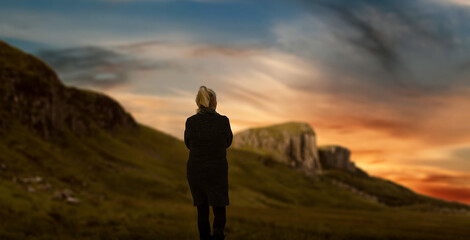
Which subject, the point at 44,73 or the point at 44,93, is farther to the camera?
the point at 44,73

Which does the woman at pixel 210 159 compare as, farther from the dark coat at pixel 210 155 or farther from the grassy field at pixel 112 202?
the grassy field at pixel 112 202

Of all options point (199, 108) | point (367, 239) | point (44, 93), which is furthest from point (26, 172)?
point (199, 108)

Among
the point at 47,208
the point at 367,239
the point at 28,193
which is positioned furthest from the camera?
the point at 28,193

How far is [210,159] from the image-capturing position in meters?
11.5

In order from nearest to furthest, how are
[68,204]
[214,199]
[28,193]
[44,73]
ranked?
[214,199] < [28,193] < [68,204] < [44,73]

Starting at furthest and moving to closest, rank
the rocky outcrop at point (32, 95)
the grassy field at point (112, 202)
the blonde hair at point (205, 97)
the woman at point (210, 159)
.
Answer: the rocky outcrop at point (32, 95) → the grassy field at point (112, 202) → the blonde hair at point (205, 97) → the woman at point (210, 159)

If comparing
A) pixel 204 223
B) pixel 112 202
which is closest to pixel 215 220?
pixel 204 223

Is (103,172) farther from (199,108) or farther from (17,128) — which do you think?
(199,108)

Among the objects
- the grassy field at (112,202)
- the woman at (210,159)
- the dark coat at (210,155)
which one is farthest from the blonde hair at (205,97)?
the grassy field at (112,202)

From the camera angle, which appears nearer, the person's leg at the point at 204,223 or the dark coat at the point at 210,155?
the dark coat at the point at 210,155

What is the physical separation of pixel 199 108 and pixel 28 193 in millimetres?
62179

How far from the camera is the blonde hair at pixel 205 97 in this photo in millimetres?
11773

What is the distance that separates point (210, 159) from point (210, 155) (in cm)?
11

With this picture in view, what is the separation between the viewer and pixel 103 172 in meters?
162
